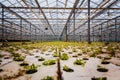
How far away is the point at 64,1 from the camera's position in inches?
603

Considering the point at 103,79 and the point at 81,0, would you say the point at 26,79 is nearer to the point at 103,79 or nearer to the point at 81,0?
the point at 103,79

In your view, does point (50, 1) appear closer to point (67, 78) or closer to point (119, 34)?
point (67, 78)

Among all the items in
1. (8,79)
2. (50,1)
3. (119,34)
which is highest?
(50,1)

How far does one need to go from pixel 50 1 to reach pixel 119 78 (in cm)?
1430

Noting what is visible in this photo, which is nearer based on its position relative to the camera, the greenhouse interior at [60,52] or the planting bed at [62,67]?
the planting bed at [62,67]

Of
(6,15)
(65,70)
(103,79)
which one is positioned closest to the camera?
(103,79)

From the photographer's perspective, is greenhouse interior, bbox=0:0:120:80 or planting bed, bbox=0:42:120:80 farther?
greenhouse interior, bbox=0:0:120:80

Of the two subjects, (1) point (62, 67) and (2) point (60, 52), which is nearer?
(1) point (62, 67)

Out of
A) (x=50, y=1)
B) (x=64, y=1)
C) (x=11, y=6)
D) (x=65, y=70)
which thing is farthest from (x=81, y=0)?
(x=65, y=70)

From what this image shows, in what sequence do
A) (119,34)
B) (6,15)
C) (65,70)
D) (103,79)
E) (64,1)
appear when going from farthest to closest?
(119,34)
(6,15)
(64,1)
(65,70)
(103,79)

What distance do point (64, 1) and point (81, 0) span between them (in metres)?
1.67

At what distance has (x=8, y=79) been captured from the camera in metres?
2.12

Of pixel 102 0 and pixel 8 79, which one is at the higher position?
pixel 102 0

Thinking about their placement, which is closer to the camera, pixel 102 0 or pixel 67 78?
pixel 67 78
